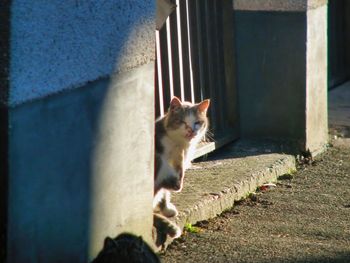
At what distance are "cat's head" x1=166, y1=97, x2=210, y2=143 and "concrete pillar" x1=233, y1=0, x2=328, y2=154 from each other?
181 centimetres

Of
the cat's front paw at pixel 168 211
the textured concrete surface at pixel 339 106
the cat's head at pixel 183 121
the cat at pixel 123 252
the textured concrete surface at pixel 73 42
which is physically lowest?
the textured concrete surface at pixel 339 106

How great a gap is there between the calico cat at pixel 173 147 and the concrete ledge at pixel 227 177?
17 centimetres

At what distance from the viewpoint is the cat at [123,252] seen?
207 inches

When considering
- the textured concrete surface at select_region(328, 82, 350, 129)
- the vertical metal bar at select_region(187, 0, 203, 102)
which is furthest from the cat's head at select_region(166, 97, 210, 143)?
the textured concrete surface at select_region(328, 82, 350, 129)

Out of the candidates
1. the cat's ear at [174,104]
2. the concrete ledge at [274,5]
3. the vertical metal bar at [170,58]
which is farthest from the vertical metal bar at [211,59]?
the cat's ear at [174,104]

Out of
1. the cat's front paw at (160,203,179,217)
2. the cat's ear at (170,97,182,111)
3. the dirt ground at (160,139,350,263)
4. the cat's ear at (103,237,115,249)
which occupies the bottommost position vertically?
the dirt ground at (160,139,350,263)

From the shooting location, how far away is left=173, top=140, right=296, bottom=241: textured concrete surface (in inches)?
285

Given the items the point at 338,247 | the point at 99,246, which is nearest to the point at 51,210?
the point at 99,246

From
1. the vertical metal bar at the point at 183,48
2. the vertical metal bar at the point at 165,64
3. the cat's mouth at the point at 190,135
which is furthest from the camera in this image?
the vertical metal bar at the point at 183,48

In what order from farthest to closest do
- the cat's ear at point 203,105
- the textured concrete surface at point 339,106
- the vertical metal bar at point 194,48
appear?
the textured concrete surface at point 339,106
the vertical metal bar at point 194,48
the cat's ear at point 203,105

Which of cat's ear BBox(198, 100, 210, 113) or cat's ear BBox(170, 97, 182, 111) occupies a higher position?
cat's ear BBox(170, 97, 182, 111)

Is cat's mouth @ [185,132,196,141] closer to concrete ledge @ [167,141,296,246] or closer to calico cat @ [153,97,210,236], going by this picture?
calico cat @ [153,97,210,236]

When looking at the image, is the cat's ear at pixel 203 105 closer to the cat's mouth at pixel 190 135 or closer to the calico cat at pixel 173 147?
the calico cat at pixel 173 147

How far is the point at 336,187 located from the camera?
8.30 metres
